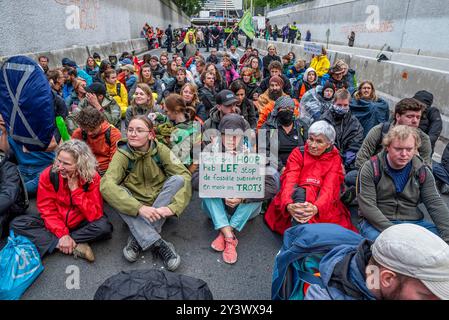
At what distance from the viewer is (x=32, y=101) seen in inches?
155

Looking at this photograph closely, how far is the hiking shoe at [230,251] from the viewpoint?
10.8 ft

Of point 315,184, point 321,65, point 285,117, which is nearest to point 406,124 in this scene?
point 315,184

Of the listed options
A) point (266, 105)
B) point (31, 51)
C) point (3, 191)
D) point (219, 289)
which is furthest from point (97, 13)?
point (219, 289)

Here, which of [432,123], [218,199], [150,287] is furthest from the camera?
[432,123]

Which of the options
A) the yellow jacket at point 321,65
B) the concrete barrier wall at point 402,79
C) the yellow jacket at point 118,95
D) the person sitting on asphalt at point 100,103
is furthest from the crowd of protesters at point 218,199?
the yellow jacket at point 321,65

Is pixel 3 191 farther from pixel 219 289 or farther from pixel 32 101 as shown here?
pixel 219 289

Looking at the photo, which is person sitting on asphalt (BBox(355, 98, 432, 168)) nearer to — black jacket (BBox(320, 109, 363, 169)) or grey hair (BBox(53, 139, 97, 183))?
black jacket (BBox(320, 109, 363, 169))

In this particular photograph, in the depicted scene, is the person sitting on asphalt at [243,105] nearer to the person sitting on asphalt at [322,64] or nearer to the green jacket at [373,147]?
the green jacket at [373,147]

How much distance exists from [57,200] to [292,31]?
32.2 m

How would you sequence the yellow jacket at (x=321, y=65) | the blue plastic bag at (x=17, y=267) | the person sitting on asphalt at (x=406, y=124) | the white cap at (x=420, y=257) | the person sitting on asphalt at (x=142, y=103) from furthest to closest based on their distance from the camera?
the yellow jacket at (x=321, y=65), the person sitting on asphalt at (x=142, y=103), the person sitting on asphalt at (x=406, y=124), the blue plastic bag at (x=17, y=267), the white cap at (x=420, y=257)

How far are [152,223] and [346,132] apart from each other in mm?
3119

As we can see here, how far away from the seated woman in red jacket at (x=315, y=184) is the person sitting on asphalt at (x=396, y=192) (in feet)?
1.07

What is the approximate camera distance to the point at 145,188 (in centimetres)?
359

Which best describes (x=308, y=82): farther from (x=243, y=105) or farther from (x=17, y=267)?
(x=17, y=267)
